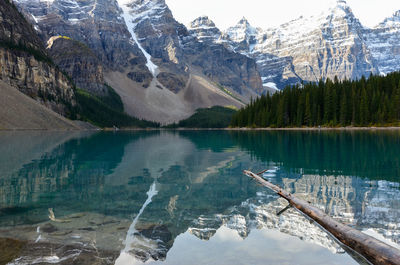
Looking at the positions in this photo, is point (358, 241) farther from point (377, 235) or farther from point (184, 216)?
point (184, 216)

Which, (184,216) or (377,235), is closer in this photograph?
(377,235)

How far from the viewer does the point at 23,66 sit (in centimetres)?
17550

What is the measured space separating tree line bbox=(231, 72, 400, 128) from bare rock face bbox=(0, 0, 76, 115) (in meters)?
125

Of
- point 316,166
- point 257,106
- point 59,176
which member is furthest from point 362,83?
point 59,176

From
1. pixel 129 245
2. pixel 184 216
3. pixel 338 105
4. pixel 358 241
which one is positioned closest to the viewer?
pixel 358 241

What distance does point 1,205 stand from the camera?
51.0 feet

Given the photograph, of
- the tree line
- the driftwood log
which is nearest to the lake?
the driftwood log

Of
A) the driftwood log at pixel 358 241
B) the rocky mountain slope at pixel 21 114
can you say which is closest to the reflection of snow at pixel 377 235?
the driftwood log at pixel 358 241

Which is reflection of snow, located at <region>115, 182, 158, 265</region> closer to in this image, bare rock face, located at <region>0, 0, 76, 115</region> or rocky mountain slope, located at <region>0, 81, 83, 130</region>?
rocky mountain slope, located at <region>0, 81, 83, 130</region>

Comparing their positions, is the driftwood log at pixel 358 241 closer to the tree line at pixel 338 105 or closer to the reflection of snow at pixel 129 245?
the reflection of snow at pixel 129 245

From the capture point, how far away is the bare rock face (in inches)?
6560

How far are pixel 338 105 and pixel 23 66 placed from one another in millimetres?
166697

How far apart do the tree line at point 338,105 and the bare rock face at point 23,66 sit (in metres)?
125

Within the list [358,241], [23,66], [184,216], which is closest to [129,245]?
[184,216]
